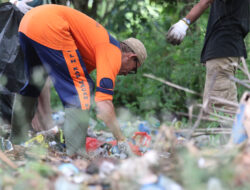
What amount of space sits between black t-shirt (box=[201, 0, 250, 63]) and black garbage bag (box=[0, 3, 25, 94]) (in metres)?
1.88

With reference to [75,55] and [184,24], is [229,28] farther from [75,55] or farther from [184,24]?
[75,55]

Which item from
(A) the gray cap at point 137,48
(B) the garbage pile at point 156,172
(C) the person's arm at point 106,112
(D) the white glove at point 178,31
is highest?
(D) the white glove at point 178,31

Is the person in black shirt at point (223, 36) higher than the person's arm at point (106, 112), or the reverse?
the person in black shirt at point (223, 36)

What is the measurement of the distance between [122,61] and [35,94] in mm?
1018

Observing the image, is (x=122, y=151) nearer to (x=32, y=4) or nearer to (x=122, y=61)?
(x=122, y=61)

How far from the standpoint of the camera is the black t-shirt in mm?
2980

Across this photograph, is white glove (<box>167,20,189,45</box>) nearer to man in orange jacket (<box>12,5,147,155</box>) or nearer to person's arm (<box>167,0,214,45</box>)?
person's arm (<box>167,0,214,45</box>)

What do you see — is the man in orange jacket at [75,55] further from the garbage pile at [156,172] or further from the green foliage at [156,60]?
the green foliage at [156,60]

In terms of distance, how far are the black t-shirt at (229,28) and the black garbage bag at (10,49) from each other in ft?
6.16

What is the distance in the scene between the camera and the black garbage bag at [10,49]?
3.47 m

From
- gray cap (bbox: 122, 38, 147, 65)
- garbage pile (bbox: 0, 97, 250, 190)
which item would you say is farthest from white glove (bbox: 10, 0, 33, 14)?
garbage pile (bbox: 0, 97, 250, 190)

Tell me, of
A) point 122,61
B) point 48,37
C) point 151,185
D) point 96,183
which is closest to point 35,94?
point 48,37

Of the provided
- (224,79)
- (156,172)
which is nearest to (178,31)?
(224,79)

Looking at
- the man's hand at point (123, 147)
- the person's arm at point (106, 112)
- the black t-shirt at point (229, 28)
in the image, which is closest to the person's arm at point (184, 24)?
the black t-shirt at point (229, 28)
